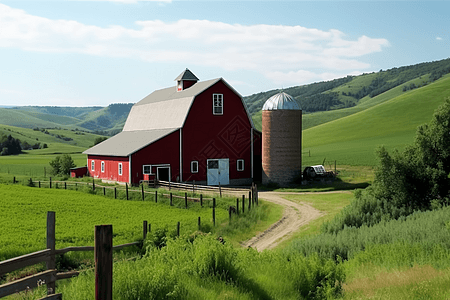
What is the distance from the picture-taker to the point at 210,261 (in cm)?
1010

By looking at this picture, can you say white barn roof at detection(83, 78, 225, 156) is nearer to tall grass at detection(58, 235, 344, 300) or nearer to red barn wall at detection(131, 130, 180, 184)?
red barn wall at detection(131, 130, 180, 184)

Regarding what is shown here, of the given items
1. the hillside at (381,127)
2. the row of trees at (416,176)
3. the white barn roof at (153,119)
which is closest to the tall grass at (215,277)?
the row of trees at (416,176)

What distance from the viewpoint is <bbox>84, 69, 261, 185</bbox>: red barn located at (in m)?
39.8

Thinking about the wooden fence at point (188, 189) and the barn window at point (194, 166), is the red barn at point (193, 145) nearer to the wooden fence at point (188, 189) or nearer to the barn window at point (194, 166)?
the barn window at point (194, 166)

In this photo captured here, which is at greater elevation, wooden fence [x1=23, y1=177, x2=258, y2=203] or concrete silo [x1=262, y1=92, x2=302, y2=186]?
concrete silo [x1=262, y1=92, x2=302, y2=186]

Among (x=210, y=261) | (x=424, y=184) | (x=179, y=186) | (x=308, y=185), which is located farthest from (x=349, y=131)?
(x=210, y=261)

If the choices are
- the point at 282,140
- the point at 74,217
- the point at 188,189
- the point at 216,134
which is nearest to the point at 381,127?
the point at 282,140

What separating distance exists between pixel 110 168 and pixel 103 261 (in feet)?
120

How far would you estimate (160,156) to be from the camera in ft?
131

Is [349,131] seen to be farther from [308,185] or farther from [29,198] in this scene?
[29,198]

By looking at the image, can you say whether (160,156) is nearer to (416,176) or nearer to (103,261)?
(416,176)

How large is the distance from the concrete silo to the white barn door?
14.2 ft

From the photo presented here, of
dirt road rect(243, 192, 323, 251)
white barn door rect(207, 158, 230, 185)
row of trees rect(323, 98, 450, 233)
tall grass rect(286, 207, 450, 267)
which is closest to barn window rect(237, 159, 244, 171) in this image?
white barn door rect(207, 158, 230, 185)

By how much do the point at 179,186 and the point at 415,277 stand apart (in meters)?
27.0
